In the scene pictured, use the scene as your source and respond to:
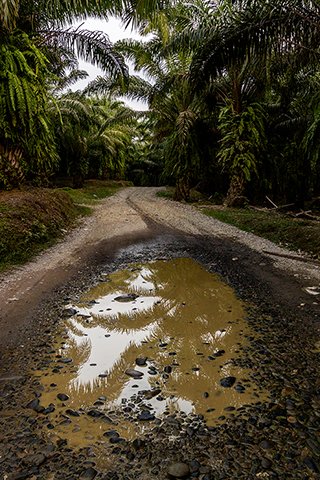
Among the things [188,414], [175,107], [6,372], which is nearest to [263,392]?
[188,414]

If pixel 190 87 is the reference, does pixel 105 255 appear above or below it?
below

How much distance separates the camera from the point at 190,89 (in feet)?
30.3

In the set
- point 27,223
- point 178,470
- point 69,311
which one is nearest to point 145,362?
point 178,470

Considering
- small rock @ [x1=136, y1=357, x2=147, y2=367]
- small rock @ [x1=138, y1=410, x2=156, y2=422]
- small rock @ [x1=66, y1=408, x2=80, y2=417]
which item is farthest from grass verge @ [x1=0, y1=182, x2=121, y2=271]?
small rock @ [x1=138, y1=410, x2=156, y2=422]

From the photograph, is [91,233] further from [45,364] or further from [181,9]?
[181,9]

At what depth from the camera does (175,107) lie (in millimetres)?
17281

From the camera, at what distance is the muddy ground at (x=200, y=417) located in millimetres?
2062

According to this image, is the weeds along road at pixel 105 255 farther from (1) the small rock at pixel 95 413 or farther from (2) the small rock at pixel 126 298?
(1) the small rock at pixel 95 413

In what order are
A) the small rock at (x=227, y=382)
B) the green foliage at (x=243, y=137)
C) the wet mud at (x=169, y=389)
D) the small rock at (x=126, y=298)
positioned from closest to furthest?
1. the wet mud at (x=169, y=389)
2. the small rock at (x=227, y=382)
3. the small rock at (x=126, y=298)
4. the green foliage at (x=243, y=137)

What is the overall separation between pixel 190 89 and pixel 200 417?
860 cm

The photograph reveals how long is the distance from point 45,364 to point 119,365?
0.69 metres

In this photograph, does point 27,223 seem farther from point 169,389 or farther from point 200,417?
point 200,417

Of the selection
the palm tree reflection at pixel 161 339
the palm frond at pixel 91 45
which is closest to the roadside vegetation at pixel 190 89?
the palm frond at pixel 91 45

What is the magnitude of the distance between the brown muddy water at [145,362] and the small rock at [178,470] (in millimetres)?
368
